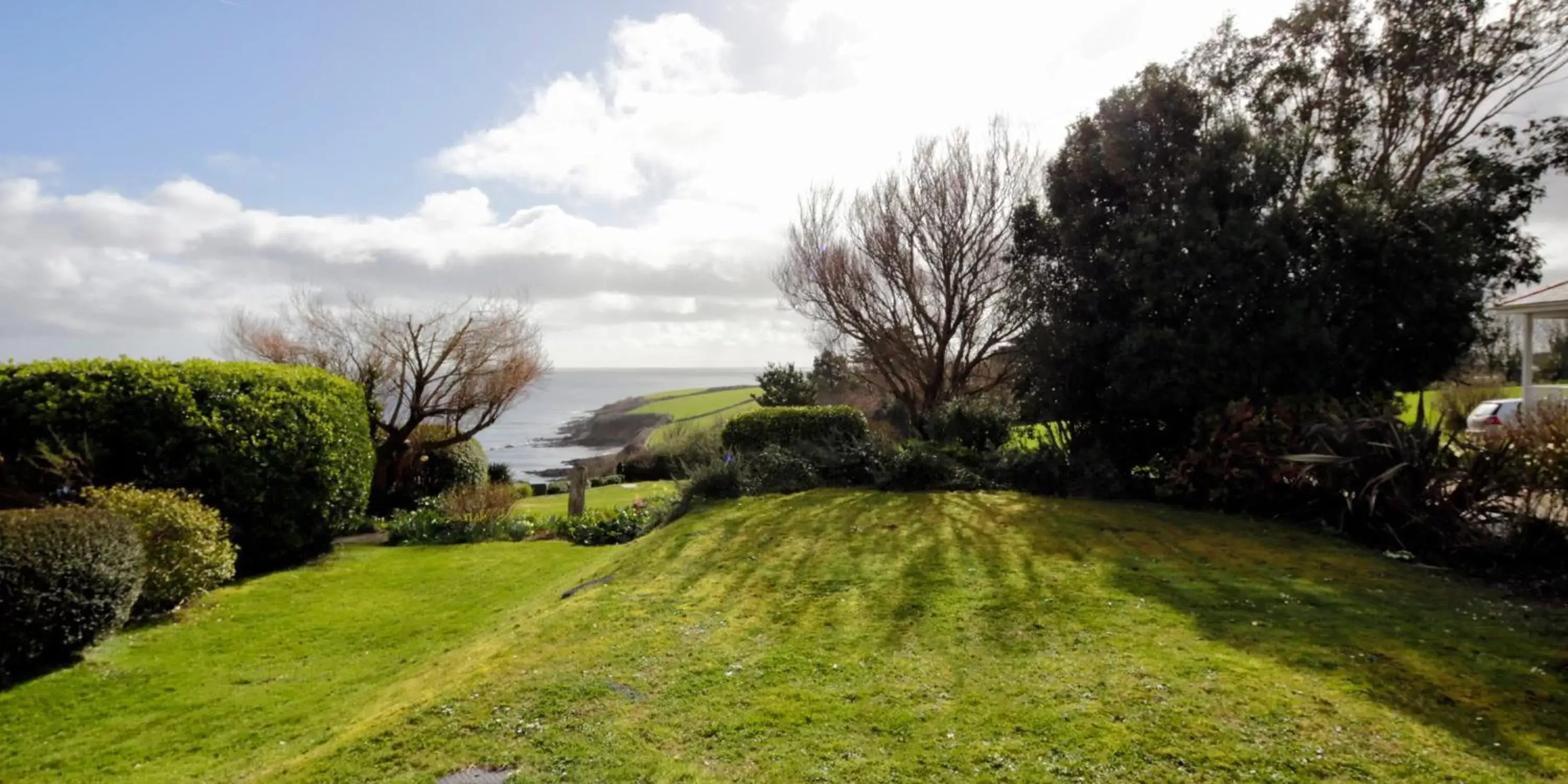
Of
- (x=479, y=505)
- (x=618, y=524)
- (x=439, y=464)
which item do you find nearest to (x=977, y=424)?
(x=618, y=524)

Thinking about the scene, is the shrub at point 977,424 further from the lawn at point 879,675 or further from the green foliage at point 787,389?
the green foliage at point 787,389

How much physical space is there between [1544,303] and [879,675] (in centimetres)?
1835

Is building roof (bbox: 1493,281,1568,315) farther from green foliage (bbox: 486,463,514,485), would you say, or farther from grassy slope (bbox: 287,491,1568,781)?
green foliage (bbox: 486,463,514,485)

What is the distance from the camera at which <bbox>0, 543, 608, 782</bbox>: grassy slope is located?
4.61m

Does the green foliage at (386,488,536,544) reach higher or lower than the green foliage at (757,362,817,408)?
lower

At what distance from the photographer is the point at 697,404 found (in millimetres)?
59156

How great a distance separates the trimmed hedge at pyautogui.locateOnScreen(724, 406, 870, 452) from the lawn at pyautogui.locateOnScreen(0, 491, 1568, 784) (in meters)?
6.63

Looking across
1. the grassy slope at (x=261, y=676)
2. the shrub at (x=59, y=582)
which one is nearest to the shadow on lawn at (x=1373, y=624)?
the grassy slope at (x=261, y=676)

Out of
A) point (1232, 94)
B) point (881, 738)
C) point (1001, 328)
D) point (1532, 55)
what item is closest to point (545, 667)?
point (881, 738)

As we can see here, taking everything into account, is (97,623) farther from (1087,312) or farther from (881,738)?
(1087,312)

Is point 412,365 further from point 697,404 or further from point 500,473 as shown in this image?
point 697,404

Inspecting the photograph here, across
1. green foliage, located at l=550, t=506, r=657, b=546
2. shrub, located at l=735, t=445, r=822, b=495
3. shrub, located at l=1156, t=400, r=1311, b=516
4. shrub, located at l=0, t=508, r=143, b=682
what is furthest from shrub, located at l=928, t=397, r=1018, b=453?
shrub, located at l=0, t=508, r=143, b=682

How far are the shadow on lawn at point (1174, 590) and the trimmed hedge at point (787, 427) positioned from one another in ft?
17.5

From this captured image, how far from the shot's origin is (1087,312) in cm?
1175
